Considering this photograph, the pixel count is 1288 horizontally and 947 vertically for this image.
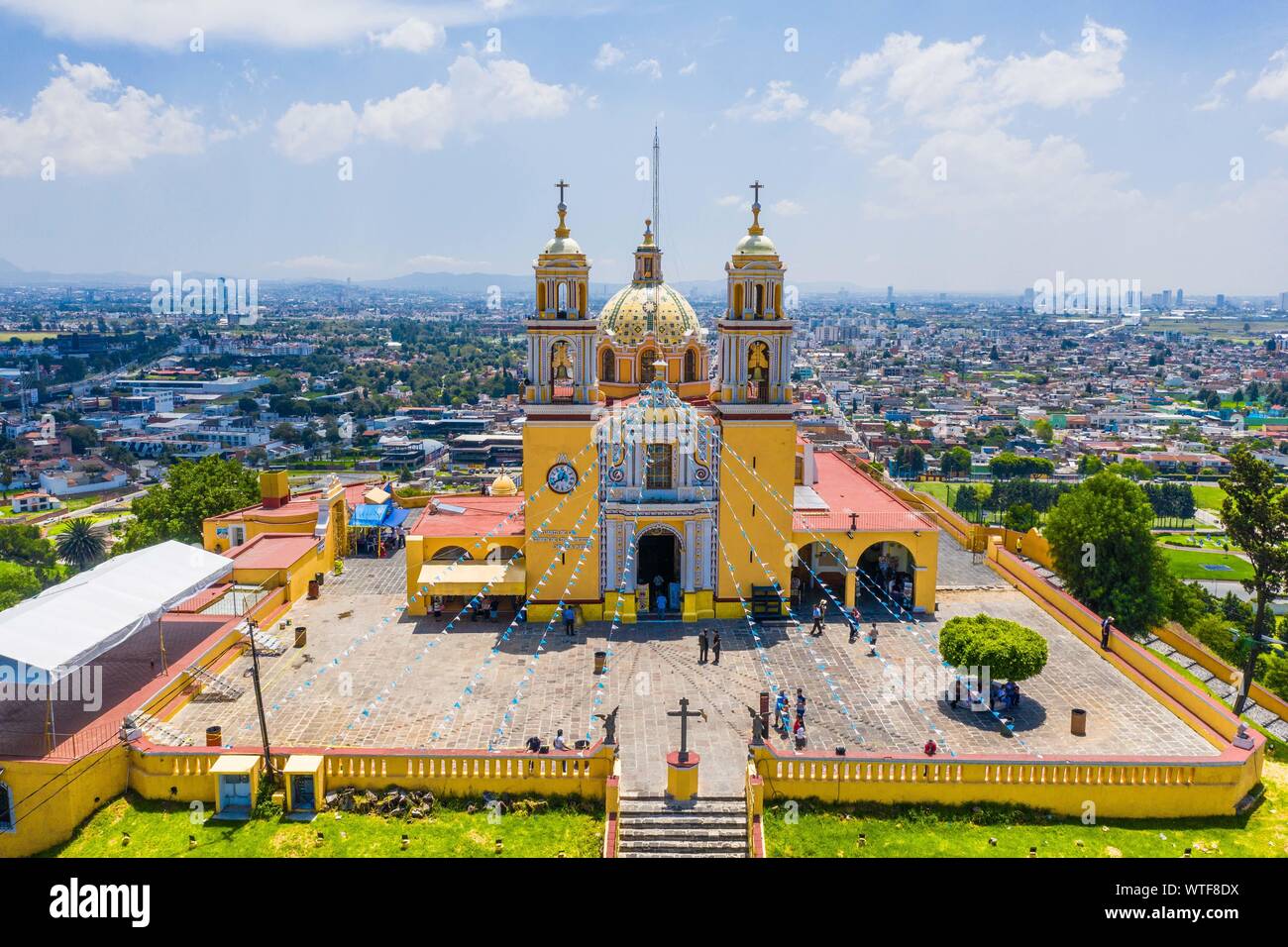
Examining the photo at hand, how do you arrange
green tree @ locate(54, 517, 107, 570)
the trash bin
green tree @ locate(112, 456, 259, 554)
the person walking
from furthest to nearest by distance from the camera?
green tree @ locate(54, 517, 107, 570) → green tree @ locate(112, 456, 259, 554) → the person walking → the trash bin

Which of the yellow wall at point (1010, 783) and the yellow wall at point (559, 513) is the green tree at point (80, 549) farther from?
the yellow wall at point (1010, 783)

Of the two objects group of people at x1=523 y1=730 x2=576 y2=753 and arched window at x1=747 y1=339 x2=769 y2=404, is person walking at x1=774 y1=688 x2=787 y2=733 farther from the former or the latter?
arched window at x1=747 y1=339 x2=769 y2=404

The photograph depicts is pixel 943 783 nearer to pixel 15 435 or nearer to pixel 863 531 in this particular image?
pixel 863 531

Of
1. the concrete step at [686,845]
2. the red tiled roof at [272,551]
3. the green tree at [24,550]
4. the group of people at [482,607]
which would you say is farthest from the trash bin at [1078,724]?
the green tree at [24,550]

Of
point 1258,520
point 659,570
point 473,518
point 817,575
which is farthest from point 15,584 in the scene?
point 1258,520

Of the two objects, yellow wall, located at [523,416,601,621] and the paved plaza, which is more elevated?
yellow wall, located at [523,416,601,621]

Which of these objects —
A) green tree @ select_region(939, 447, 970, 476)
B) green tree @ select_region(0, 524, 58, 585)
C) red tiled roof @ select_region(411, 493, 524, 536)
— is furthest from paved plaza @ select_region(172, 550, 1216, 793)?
green tree @ select_region(939, 447, 970, 476)

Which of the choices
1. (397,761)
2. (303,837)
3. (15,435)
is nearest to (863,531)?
(397,761)
